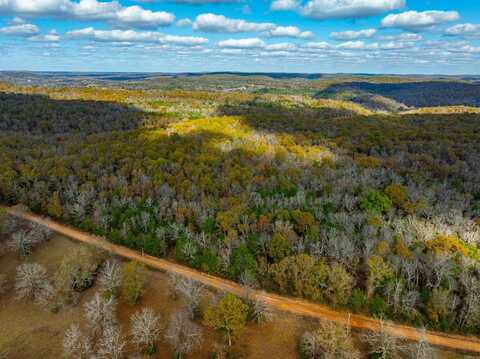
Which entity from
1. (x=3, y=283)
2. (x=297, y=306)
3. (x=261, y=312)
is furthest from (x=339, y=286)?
(x=3, y=283)

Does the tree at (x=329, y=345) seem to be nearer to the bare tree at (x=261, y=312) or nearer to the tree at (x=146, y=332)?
the bare tree at (x=261, y=312)

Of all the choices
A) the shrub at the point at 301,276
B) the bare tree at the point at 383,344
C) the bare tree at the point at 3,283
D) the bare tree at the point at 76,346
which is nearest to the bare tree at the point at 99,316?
the bare tree at the point at 76,346

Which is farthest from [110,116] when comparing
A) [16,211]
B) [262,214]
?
[262,214]

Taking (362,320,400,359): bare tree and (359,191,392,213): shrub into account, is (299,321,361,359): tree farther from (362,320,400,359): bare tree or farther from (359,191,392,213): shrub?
(359,191,392,213): shrub

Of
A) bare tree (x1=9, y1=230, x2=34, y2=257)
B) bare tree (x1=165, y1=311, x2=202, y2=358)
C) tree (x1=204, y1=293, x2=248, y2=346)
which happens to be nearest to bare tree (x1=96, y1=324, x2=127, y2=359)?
bare tree (x1=165, y1=311, x2=202, y2=358)

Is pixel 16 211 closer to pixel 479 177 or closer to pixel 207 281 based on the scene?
pixel 207 281
